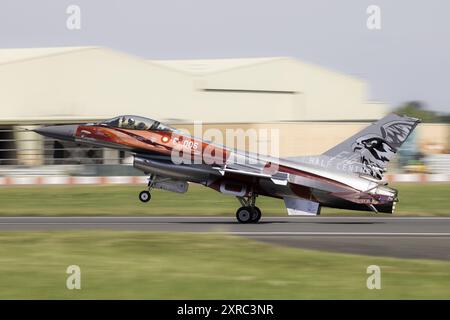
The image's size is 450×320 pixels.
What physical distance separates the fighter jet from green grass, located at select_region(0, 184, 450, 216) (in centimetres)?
484

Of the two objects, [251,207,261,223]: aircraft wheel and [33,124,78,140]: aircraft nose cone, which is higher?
[33,124,78,140]: aircraft nose cone

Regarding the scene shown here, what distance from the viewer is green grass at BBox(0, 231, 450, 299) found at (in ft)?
41.2

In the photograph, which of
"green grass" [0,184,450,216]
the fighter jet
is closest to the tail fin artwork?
the fighter jet

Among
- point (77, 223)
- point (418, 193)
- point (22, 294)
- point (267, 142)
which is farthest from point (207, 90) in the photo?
point (22, 294)

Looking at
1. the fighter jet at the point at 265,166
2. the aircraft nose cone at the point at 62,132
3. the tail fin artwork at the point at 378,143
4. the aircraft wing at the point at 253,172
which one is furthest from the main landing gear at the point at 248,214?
the aircraft nose cone at the point at 62,132

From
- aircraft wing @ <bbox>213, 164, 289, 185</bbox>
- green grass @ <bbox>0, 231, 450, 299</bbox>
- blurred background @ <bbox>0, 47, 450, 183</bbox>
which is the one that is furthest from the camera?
blurred background @ <bbox>0, 47, 450, 183</bbox>

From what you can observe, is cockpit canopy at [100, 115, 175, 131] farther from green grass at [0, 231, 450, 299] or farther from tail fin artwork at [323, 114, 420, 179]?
green grass at [0, 231, 450, 299]

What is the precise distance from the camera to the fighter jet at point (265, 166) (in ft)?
76.5

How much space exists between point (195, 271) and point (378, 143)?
10542 mm

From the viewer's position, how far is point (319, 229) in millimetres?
22734

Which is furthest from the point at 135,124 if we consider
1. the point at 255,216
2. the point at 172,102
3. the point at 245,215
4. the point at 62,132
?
the point at 172,102

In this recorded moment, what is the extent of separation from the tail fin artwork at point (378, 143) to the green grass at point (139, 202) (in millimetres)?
6060

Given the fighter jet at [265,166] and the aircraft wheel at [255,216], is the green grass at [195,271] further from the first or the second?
the aircraft wheel at [255,216]
